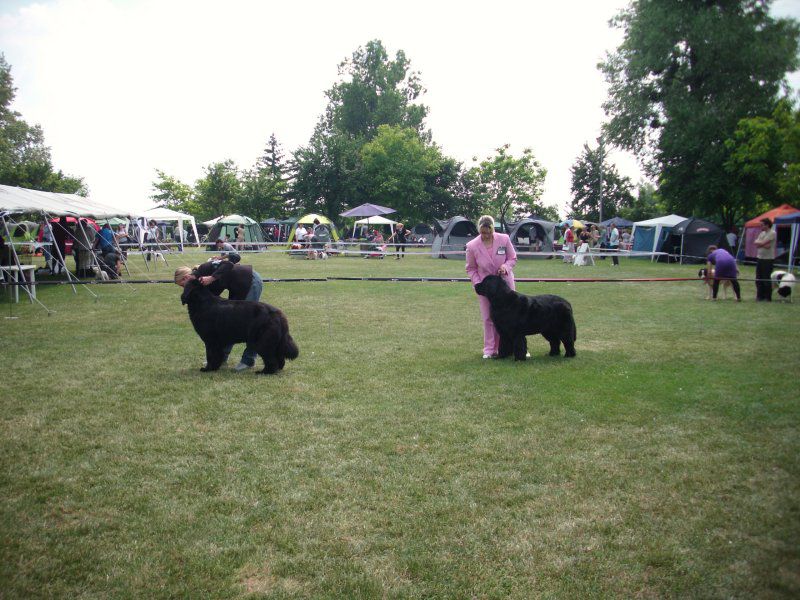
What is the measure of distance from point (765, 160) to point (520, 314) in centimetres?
2859

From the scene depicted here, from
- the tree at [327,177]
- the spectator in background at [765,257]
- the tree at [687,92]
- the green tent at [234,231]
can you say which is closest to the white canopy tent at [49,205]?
the spectator in background at [765,257]

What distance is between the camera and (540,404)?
19.1 feet

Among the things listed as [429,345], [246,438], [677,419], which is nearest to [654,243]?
[429,345]

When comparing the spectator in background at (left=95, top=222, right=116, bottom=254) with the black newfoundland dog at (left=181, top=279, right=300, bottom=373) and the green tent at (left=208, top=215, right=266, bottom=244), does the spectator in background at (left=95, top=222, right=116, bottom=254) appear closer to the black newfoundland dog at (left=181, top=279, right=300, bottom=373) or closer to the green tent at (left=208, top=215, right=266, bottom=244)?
the black newfoundland dog at (left=181, top=279, right=300, bottom=373)

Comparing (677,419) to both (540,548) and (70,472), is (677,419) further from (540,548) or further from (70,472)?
(70,472)

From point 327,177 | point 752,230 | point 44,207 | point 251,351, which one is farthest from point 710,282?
point 327,177

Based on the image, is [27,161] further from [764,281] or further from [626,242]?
[764,281]

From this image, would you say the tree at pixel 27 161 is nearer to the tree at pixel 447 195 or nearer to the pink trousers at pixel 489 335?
the tree at pixel 447 195

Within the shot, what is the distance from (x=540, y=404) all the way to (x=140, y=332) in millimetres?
7138

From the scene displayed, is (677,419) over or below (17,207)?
below

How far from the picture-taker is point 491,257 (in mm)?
7867

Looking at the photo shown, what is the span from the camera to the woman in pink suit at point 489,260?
7.82m

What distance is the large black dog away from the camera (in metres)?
7.59

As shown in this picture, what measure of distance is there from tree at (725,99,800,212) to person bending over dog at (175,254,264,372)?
26685 millimetres
